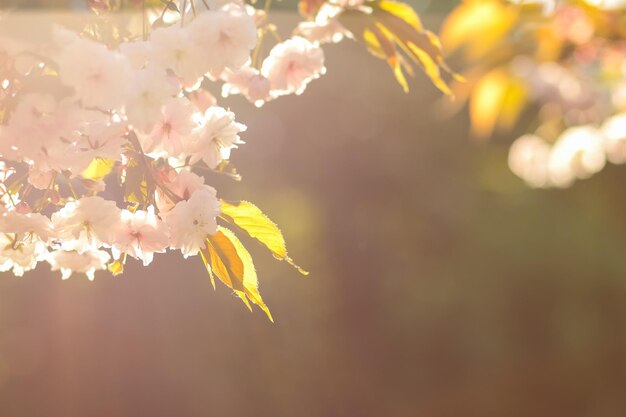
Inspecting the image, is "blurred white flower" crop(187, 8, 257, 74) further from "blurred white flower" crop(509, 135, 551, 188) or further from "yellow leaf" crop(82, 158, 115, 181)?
"blurred white flower" crop(509, 135, 551, 188)

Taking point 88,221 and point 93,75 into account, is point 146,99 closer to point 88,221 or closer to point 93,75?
point 93,75

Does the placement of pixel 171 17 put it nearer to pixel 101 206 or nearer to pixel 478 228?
pixel 101 206

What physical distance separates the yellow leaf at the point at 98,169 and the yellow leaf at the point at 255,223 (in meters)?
0.11

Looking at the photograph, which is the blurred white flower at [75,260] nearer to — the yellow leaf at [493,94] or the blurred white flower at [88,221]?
the blurred white flower at [88,221]

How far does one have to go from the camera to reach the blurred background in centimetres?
543

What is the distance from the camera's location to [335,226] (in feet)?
19.9

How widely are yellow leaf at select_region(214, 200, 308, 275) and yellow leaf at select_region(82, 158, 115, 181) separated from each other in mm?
108

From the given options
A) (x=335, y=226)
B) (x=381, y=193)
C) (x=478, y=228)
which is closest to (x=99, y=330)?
(x=335, y=226)

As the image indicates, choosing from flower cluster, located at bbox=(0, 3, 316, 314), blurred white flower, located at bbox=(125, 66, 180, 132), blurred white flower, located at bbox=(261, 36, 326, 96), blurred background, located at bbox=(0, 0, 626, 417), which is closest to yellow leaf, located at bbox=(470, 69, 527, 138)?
blurred white flower, located at bbox=(261, 36, 326, 96)

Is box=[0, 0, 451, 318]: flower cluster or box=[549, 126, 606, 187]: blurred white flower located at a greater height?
box=[0, 0, 451, 318]: flower cluster

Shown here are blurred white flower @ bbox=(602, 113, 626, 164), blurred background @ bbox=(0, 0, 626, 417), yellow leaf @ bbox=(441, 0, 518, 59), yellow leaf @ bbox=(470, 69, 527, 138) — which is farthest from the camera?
blurred background @ bbox=(0, 0, 626, 417)

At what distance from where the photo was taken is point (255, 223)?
2.37ft

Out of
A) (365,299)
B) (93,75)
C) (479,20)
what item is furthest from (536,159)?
(365,299)

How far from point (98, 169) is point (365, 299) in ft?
17.8
